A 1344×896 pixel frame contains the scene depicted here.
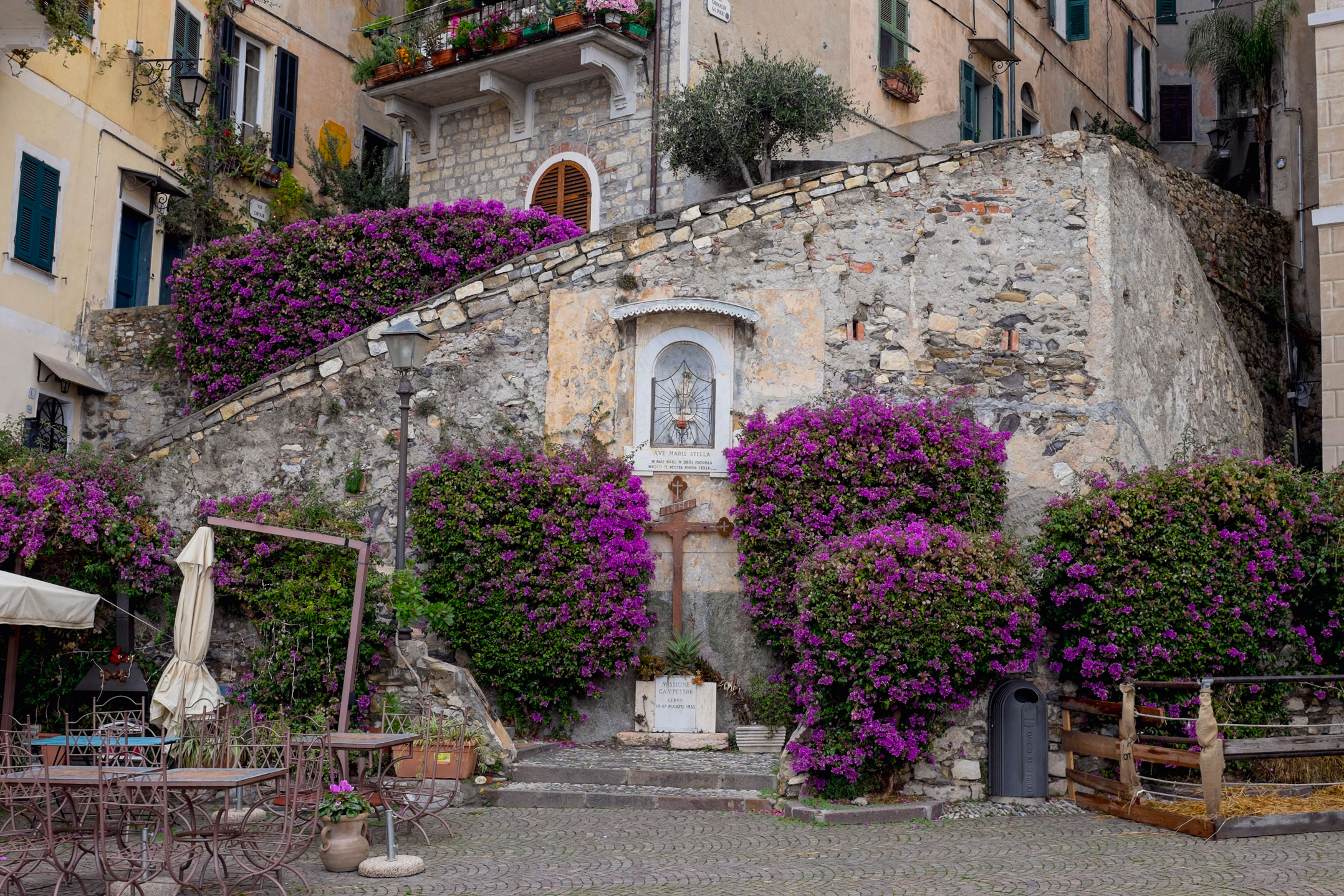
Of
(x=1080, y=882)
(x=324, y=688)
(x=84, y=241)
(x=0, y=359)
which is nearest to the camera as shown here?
(x=1080, y=882)

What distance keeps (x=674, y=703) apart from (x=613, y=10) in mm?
7933

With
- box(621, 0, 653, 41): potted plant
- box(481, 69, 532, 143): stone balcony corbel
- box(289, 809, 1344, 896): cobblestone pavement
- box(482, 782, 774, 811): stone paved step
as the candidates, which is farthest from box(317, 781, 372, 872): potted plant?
box(481, 69, 532, 143): stone balcony corbel

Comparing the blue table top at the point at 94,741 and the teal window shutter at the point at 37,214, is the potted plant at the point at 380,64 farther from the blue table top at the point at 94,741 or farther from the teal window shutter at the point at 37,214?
the blue table top at the point at 94,741

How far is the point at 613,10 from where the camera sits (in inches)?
572

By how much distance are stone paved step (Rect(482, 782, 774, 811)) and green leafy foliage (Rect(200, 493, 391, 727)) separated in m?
1.54

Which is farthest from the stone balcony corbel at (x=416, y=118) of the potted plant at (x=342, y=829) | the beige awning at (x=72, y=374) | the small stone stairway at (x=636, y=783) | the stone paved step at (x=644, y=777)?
the potted plant at (x=342, y=829)

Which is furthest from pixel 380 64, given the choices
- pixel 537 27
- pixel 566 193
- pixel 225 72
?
pixel 566 193

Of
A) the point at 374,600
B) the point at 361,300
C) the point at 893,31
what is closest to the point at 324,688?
the point at 374,600

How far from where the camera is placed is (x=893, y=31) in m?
17.1

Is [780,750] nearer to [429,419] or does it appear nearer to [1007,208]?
[429,419]

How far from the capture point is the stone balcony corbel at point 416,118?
1645 cm

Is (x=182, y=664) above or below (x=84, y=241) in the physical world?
below

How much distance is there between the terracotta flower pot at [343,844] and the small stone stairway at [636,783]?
2.05m

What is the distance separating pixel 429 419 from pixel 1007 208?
18.6ft
